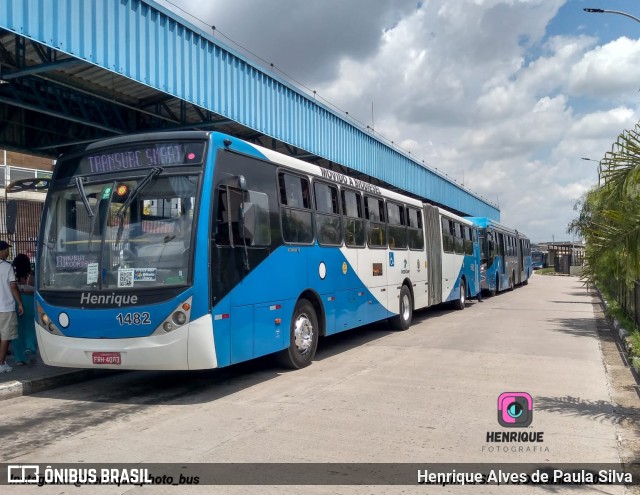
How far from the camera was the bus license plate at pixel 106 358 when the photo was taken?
7.02 meters

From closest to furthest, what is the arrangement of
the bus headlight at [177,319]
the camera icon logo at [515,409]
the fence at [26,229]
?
the camera icon logo at [515,409] < the bus headlight at [177,319] < the fence at [26,229]

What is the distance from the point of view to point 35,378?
26.6 ft

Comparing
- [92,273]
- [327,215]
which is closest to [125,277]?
[92,273]

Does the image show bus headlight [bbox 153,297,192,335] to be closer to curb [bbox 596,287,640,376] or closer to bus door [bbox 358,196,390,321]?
bus door [bbox 358,196,390,321]

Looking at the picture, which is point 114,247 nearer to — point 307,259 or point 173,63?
point 307,259

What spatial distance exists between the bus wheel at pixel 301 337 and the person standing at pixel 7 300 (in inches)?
153

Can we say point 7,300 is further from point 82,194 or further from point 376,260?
point 376,260

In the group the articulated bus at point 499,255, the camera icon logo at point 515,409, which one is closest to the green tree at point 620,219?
the camera icon logo at point 515,409

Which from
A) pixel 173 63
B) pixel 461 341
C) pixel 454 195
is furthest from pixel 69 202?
pixel 454 195

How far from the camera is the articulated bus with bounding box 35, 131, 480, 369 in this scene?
22.7 ft

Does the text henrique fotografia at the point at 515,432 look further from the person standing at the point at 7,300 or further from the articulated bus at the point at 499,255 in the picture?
the articulated bus at the point at 499,255

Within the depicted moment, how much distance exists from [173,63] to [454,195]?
29.5 meters

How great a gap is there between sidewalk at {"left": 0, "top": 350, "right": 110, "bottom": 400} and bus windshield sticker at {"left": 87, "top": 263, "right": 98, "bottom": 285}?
1858mm

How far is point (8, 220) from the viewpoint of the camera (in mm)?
8008
